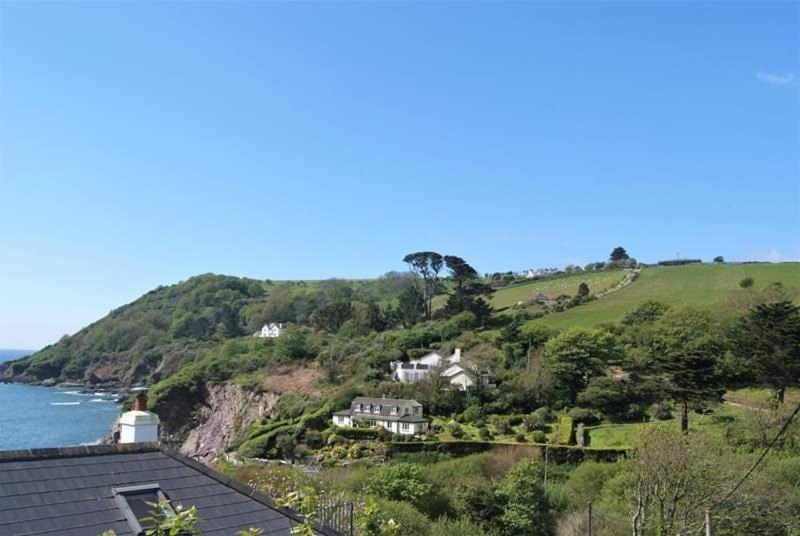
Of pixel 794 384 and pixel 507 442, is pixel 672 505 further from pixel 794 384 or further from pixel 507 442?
pixel 794 384

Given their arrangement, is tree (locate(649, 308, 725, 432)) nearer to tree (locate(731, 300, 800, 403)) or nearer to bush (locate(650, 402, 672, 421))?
bush (locate(650, 402, 672, 421))

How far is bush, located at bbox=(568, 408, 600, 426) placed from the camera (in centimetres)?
4525

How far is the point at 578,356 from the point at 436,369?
43.0 feet

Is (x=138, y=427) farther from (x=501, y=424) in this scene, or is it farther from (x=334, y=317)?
(x=334, y=317)

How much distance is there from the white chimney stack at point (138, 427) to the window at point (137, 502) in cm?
130

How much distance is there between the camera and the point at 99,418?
263 feet

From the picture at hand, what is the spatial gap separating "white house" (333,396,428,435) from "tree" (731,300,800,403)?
968 inches

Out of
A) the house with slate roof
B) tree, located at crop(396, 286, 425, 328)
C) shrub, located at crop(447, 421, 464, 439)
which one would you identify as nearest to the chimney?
the house with slate roof

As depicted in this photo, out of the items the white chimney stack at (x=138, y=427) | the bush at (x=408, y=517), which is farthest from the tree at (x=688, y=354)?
the white chimney stack at (x=138, y=427)

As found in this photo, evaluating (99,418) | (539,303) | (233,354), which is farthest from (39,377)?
(539,303)

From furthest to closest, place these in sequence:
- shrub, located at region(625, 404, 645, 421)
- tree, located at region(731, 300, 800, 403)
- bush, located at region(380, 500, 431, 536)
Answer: shrub, located at region(625, 404, 645, 421), tree, located at region(731, 300, 800, 403), bush, located at region(380, 500, 431, 536)

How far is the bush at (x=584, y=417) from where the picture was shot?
45.2 metres

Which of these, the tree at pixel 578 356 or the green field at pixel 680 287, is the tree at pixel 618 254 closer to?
the green field at pixel 680 287

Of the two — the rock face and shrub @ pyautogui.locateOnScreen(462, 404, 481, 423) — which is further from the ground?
shrub @ pyautogui.locateOnScreen(462, 404, 481, 423)
